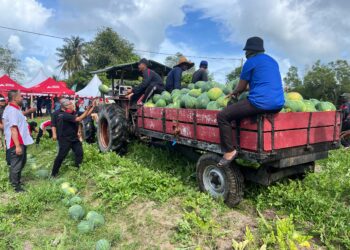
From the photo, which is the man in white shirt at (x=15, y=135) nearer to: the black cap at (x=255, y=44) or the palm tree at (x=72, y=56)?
the black cap at (x=255, y=44)

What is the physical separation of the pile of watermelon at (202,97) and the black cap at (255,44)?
0.84 m

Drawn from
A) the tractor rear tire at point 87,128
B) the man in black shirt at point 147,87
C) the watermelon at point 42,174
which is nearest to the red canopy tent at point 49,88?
the tractor rear tire at point 87,128

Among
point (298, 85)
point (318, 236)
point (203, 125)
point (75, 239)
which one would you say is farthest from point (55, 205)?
point (298, 85)

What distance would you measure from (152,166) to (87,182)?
142 centimetres

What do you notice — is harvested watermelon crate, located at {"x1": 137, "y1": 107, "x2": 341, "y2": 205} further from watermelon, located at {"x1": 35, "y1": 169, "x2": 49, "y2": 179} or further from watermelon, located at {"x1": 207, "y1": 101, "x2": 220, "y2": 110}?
watermelon, located at {"x1": 35, "y1": 169, "x2": 49, "y2": 179}

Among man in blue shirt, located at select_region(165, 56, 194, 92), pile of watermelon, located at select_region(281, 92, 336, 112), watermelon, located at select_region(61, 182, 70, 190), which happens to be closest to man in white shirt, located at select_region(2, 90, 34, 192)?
watermelon, located at select_region(61, 182, 70, 190)

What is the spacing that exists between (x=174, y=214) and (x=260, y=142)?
1.57m

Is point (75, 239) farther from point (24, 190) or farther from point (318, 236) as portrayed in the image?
point (318, 236)

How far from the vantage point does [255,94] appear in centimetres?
416

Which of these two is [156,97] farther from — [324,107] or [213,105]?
[324,107]

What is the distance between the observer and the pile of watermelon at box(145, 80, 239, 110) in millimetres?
4969

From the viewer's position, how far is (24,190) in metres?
5.96

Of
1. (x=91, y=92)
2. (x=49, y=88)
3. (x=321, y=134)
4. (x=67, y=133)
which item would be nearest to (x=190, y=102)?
(x=321, y=134)

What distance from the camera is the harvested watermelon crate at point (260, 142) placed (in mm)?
4059
